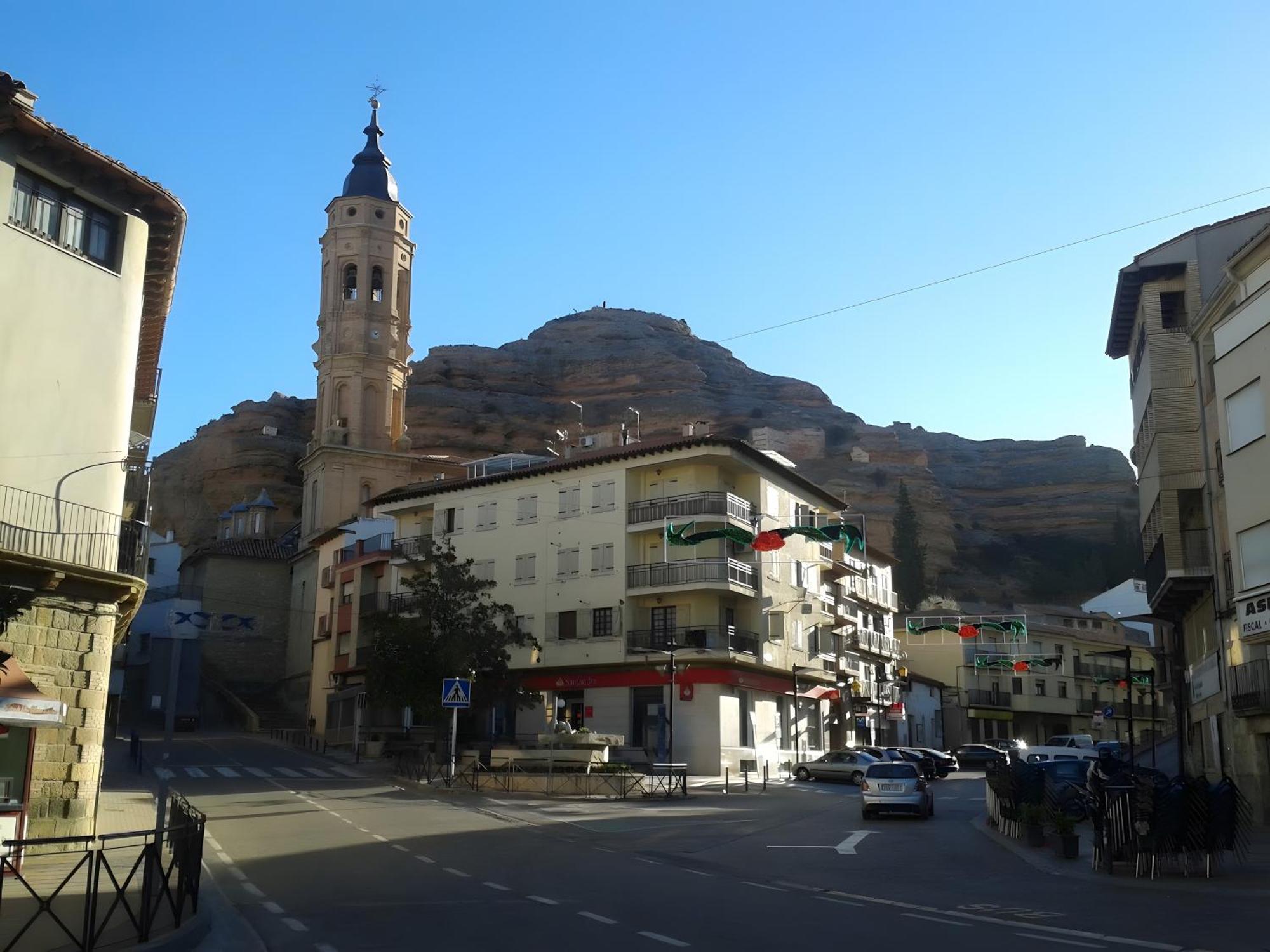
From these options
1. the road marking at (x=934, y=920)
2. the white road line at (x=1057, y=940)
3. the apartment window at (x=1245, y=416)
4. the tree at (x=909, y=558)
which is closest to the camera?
the white road line at (x=1057, y=940)

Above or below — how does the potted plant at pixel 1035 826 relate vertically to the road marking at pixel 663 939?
above

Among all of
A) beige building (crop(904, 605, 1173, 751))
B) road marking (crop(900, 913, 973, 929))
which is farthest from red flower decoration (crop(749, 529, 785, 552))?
beige building (crop(904, 605, 1173, 751))

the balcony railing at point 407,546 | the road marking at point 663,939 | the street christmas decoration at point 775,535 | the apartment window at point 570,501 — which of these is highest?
the apartment window at point 570,501

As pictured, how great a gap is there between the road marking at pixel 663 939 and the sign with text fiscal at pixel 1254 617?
60.7 feet

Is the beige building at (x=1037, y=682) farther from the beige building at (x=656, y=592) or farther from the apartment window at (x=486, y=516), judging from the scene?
the apartment window at (x=486, y=516)

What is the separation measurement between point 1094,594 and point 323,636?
254 ft

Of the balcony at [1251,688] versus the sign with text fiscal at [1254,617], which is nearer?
the sign with text fiscal at [1254,617]

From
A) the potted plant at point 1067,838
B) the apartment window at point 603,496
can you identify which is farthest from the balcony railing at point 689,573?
the potted plant at point 1067,838

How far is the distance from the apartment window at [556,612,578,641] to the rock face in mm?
47685

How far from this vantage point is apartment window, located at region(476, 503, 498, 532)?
57.4 meters

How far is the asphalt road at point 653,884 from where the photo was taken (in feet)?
40.1

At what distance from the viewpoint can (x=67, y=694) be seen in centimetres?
1931

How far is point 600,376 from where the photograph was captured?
411 feet

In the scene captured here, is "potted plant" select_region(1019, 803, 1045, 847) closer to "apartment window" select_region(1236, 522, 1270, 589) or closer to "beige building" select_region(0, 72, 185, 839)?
"apartment window" select_region(1236, 522, 1270, 589)
